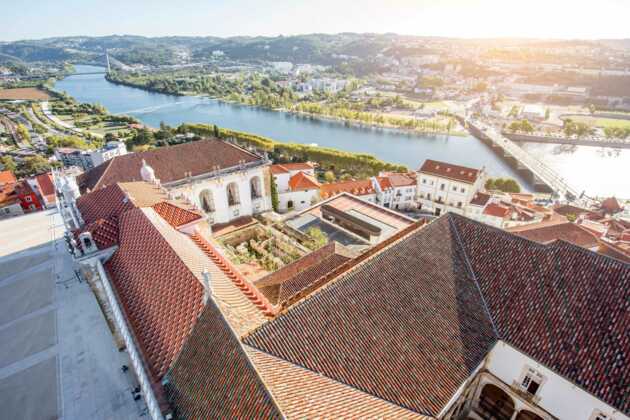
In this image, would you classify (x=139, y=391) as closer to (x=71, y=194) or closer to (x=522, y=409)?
(x=71, y=194)

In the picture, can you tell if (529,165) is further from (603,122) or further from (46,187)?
(46,187)

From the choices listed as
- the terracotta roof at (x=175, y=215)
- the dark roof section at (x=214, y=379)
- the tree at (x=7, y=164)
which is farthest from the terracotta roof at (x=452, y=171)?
the tree at (x=7, y=164)

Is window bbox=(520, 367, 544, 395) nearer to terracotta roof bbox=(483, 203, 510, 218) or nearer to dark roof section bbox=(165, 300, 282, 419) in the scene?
dark roof section bbox=(165, 300, 282, 419)

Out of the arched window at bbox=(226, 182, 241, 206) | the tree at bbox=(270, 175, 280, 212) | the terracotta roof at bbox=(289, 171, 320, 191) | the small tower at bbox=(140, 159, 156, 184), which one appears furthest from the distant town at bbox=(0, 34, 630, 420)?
the terracotta roof at bbox=(289, 171, 320, 191)

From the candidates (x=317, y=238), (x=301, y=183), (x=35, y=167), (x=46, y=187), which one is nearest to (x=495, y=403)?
(x=317, y=238)

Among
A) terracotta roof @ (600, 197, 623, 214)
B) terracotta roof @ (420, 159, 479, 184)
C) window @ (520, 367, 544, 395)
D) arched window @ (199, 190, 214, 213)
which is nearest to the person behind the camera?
window @ (520, 367, 544, 395)

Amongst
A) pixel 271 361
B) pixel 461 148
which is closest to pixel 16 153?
pixel 271 361
